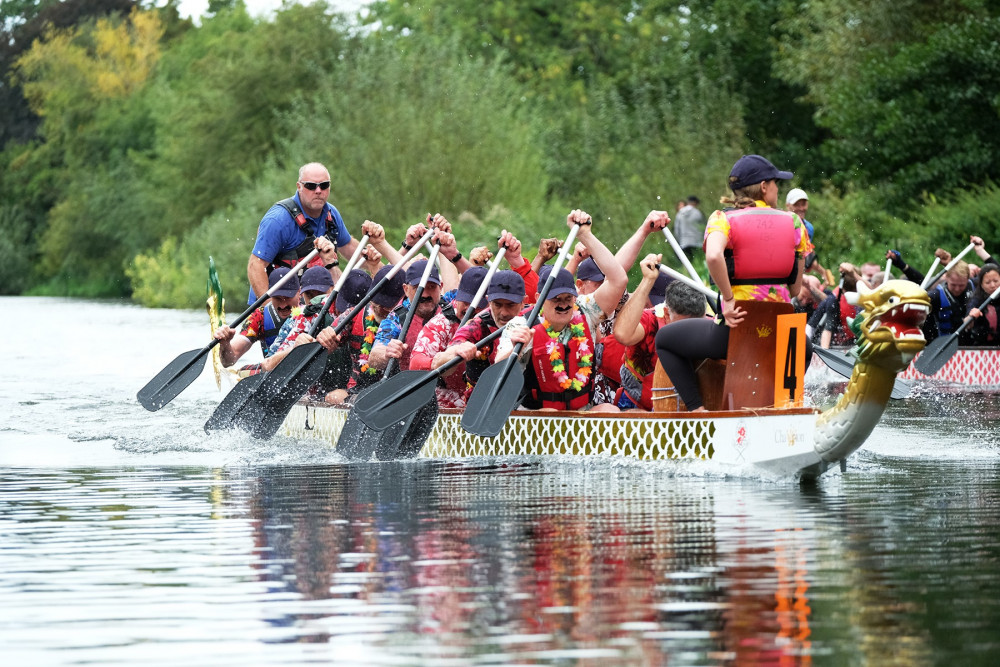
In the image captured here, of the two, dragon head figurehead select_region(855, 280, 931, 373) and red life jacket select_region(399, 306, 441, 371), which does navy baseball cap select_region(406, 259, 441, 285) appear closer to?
red life jacket select_region(399, 306, 441, 371)

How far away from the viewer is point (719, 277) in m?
8.55

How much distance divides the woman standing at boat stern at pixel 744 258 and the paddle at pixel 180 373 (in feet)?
12.9

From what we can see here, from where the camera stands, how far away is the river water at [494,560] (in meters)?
5.18

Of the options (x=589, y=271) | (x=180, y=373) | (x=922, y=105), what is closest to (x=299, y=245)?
(x=180, y=373)

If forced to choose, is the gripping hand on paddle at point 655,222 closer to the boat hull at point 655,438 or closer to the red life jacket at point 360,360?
the boat hull at point 655,438

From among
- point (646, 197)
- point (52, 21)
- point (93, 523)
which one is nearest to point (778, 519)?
point (93, 523)

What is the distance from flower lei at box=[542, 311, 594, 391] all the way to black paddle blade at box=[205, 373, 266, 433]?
282 cm

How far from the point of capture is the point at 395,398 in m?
10.1

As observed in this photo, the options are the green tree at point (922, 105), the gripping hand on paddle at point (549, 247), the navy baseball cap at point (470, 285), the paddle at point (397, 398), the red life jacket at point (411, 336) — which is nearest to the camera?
the paddle at point (397, 398)

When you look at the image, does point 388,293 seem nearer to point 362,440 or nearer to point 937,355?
point 362,440

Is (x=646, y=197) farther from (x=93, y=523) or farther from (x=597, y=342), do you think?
(x=93, y=523)

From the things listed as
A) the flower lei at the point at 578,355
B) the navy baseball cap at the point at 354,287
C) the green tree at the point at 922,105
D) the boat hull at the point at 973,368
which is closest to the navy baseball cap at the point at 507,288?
the flower lei at the point at 578,355

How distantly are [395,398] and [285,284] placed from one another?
2.58m

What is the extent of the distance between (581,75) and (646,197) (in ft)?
75.5
